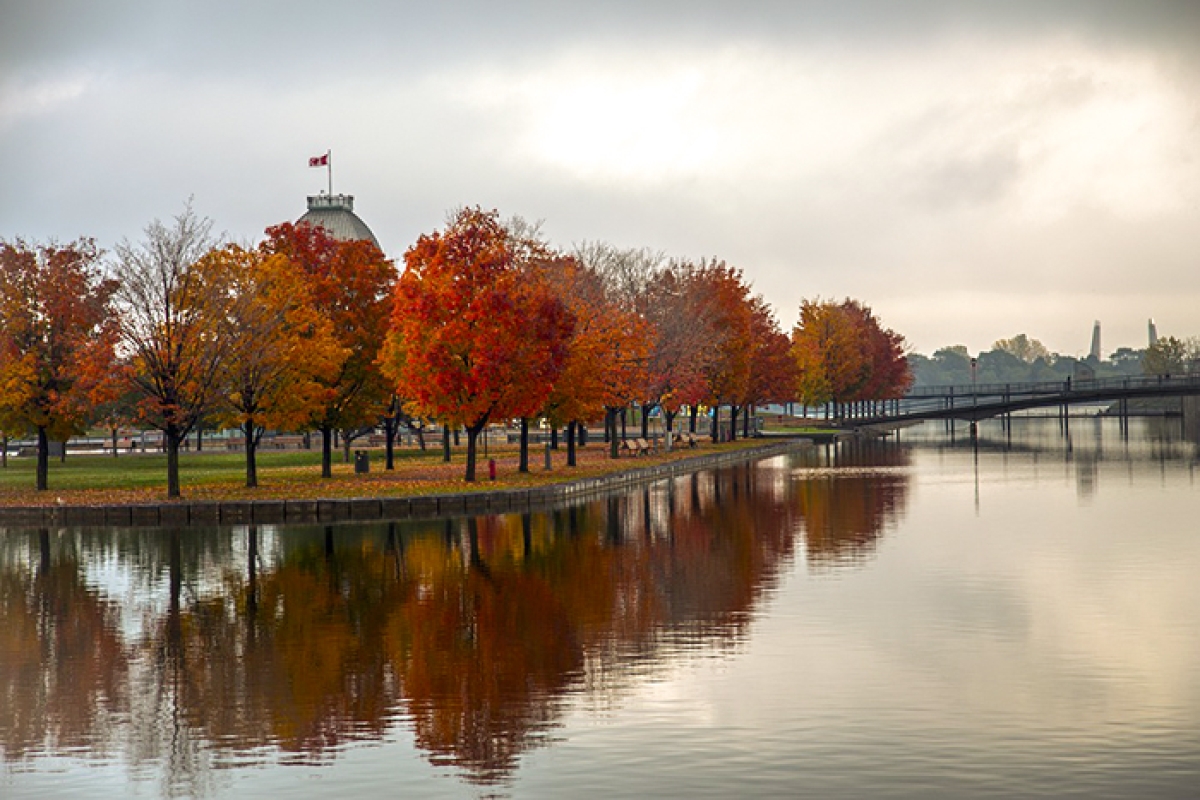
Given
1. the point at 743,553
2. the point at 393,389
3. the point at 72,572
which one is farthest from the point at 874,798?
the point at 393,389

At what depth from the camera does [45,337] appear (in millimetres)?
52906

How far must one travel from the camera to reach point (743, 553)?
3234cm

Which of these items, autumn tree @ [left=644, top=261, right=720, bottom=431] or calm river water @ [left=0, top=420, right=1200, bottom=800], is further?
autumn tree @ [left=644, top=261, right=720, bottom=431]

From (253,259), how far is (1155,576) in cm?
3984

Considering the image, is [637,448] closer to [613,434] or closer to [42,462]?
[613,434]

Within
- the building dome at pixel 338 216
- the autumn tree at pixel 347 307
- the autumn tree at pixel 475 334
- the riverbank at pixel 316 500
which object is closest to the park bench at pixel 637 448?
the riverbank at pixel 316 500

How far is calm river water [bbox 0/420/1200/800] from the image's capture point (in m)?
14.0

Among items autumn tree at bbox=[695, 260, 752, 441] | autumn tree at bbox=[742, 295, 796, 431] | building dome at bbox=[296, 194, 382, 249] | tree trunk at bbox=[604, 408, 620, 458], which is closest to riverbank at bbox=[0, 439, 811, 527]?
tree trunk at bbox=[604, 408, 620, 458]

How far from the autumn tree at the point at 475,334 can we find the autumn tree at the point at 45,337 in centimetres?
1175

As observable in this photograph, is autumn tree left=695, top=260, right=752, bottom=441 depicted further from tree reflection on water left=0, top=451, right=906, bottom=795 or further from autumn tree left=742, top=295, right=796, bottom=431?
tree reflection on water left=0, top=451, right=906, bottom=795

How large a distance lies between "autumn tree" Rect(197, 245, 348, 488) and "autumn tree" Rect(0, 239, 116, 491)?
4.70 m

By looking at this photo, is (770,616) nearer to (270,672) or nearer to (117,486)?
(270,672)

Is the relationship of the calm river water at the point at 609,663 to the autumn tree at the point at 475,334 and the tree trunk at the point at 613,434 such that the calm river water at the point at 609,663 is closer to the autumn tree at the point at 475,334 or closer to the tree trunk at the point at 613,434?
the autumn tree at the point at 475,334

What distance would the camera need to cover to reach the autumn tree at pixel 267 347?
168ft
